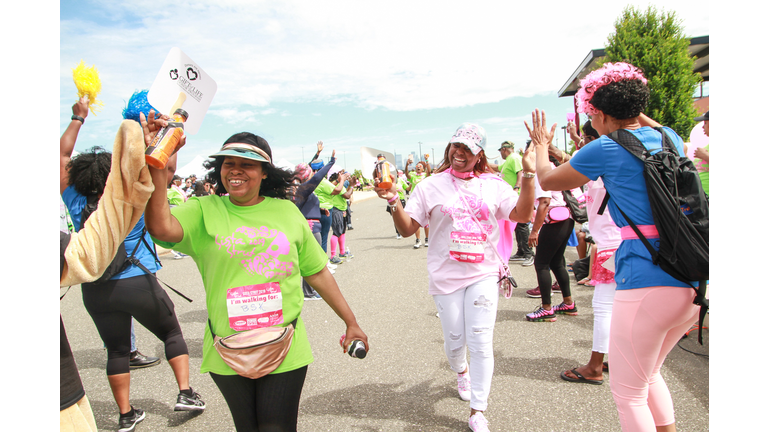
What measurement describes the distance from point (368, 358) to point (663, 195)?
3070 mm

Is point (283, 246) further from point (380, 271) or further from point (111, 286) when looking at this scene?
point (380, 271)

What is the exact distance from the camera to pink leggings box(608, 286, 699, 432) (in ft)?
6.34

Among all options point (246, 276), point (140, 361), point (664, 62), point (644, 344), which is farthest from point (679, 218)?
point (664, 62)

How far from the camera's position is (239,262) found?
202cm

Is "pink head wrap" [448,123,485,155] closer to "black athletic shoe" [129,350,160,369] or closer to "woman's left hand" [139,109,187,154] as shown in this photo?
"woman's left hand" [139,109,187,154]

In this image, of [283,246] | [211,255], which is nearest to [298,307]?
[283,246]

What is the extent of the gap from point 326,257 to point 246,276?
1.39 feet

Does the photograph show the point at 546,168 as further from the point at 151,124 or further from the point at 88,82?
the point at 88,82

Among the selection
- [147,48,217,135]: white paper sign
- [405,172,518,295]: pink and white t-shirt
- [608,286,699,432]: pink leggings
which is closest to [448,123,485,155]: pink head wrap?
[405,172,518,295]: pink and white t-shirt

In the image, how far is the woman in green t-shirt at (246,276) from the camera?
2.01 metres

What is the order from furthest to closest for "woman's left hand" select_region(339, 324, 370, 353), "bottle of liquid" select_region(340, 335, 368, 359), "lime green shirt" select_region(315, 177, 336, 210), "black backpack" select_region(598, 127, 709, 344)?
"lime green shirt" select_region(315, 177, 336, 210) → "woman's left hand" select_region(339, 324, 370, 353) → "bottle of liquid" select_region(340, 335, 368, 359) → "black backpack" select_region(598, 127, 709, 344)

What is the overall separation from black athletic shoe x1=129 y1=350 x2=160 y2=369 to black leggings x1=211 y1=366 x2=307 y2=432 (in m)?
2.80

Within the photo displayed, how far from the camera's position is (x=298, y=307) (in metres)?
2.15

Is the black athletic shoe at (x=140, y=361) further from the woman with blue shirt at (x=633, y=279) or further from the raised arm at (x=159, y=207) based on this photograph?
the woman with blue shirt at (x=633, y=279)
